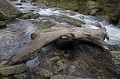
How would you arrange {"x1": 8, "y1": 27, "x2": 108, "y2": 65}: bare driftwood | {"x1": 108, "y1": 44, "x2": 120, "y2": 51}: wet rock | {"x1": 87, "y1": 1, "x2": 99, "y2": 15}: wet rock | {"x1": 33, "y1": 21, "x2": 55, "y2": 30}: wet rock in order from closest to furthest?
1. {"x1": 8, "y1": 27, "x2": 108, "y2": 65}: bare driftwood
2. {"x1": 108, "y1": 44, "x2": 120, "y2": 51}: wet rock
3. {"x1": 33, "y1": 21, "x2": 55, "y2": 30}: wet rock
4. {"x1": 87, "y1": 1, "x2": 99, "y2": 15}: wet rock

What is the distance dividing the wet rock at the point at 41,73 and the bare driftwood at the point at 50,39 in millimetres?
603

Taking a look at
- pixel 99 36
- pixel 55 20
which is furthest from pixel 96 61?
pixel 55 20

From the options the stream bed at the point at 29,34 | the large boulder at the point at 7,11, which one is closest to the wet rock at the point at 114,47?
the stream bed at the point at 29,34

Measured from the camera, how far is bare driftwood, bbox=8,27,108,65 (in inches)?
318

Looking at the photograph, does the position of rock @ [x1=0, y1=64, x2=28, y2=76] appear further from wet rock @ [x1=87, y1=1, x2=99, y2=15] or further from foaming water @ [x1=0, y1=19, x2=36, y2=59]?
wet rock @ [x1=87, y1=1, x2=99, y2=15]

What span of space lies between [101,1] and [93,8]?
255cm

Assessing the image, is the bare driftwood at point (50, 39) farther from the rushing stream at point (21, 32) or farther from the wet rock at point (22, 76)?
the rushing stream at point (21, 32)

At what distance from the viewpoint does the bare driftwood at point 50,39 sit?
809 centimetres

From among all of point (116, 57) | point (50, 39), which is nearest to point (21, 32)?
point (50, 39)

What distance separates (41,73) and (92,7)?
516 inches

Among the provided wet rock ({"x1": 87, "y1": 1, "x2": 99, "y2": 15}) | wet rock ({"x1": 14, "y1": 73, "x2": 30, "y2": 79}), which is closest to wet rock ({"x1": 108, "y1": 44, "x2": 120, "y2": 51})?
wet rock ({"x1": 14, "y1": 73, "x2": 30, "y2": 79})

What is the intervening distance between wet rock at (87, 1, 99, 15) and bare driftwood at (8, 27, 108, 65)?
954 centimetres

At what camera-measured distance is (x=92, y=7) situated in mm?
19562

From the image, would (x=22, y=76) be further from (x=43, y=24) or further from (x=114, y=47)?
(x=43, y=24)
